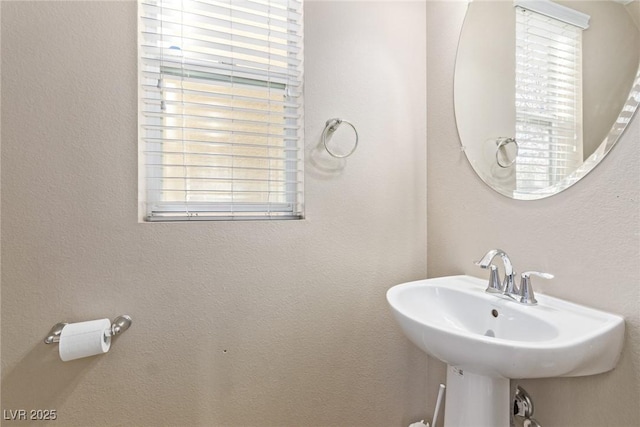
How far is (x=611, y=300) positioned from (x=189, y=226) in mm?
1241

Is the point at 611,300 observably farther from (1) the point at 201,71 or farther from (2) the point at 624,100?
(1) the point at 201,71

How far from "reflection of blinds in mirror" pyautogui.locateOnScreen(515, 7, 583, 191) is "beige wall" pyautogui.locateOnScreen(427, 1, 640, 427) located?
0.10m

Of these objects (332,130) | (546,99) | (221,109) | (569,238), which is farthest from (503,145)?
(221,109)

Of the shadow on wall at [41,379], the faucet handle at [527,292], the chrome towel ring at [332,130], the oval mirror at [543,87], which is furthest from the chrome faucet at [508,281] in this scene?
the shadow on wall at [41,379]

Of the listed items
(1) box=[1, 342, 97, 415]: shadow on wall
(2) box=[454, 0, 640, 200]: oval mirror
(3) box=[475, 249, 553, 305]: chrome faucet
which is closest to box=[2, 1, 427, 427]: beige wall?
(1) box=[1, 342, 97, 415]: shadow on wall

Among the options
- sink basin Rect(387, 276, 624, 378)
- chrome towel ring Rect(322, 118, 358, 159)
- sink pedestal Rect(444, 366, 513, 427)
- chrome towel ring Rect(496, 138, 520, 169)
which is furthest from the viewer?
chrome towel ring Rect(322, 118, 358, 159)

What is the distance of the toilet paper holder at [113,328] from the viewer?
0.90 m

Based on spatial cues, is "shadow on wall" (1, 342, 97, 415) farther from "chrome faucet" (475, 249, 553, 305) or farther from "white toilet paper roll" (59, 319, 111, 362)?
"chrome faucet" (475, 249, 553, 305)

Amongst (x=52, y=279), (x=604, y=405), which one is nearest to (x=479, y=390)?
(x=604, y=405)

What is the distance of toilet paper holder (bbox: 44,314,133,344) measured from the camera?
90cm

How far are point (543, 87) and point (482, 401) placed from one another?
97cm

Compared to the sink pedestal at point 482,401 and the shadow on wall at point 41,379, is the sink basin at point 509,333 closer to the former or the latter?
the sink pedestal at point 482,401

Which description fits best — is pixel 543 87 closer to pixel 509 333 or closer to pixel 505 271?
pixel 505 271

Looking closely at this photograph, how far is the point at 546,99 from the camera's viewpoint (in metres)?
0.95
